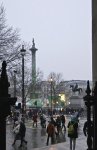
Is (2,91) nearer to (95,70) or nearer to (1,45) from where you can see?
(95,70)

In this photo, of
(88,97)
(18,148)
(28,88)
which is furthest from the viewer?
(28,88)

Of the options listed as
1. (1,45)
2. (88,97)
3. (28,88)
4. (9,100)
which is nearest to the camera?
(9,100)

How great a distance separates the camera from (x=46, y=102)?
482 ft

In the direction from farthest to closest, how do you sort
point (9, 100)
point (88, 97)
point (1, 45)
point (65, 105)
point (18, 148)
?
point (65, 105) → point (1, 45) → point (18, 148) → point (88, 97) → point (9, 100)

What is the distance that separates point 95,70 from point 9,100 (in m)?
5.63

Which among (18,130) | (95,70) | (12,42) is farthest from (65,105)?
(95,70)

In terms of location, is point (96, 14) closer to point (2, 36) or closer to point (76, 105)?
point (2, 36)

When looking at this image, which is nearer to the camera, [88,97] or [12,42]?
[88,97]

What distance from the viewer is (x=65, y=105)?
154 meters

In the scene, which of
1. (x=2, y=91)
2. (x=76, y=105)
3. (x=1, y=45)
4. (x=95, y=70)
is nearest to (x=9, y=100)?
(x=2, y=91)

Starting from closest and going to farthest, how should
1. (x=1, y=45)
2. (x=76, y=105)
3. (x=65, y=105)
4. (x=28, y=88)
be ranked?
(x=1, y=45)
(x=28, y=88)
(x=76, y=105)
(x=65, y=105)

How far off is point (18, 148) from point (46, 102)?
4689 inches

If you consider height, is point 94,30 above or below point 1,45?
below

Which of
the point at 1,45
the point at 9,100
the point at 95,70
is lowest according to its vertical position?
the point at 9,100
